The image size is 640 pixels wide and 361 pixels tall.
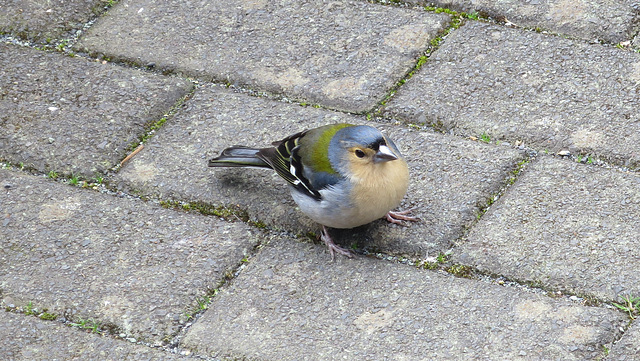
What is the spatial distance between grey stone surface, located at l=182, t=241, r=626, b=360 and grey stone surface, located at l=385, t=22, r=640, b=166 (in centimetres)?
110

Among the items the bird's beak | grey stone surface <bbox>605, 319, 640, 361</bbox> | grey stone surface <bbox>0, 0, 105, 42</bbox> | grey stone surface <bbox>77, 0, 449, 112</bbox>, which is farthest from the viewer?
grey stone surface <bbox>0, 0, 105, 42</bbox>

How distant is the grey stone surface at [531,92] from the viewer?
410 cm

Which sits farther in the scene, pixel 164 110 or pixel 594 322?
pixel 164 110

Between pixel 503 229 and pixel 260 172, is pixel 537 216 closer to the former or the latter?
pixel 503 229

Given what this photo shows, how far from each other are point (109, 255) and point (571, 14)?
9.96ft

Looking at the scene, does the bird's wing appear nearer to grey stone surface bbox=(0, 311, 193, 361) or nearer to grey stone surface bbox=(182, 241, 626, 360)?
grey stone surface bbox=(182, 241, 626, 360)

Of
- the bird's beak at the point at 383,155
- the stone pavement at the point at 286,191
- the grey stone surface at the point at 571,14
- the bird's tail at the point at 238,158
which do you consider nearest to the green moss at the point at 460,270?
the stone pavement at the point at 286,191

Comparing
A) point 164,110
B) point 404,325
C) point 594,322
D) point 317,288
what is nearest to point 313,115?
point 164,110

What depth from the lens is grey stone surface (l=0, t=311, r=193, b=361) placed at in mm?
3104

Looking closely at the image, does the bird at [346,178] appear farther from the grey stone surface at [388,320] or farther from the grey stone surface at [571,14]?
the grey stone surface at [571,14]

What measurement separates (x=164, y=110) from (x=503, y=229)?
6.40 ft

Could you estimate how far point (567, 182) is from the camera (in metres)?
3.82

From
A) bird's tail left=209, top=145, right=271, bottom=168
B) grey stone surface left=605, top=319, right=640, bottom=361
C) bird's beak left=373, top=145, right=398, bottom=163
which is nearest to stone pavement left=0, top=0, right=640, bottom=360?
grey stone surface left=605, top=319, right=640, bottom=361

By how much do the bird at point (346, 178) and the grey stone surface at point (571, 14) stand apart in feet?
5.50
